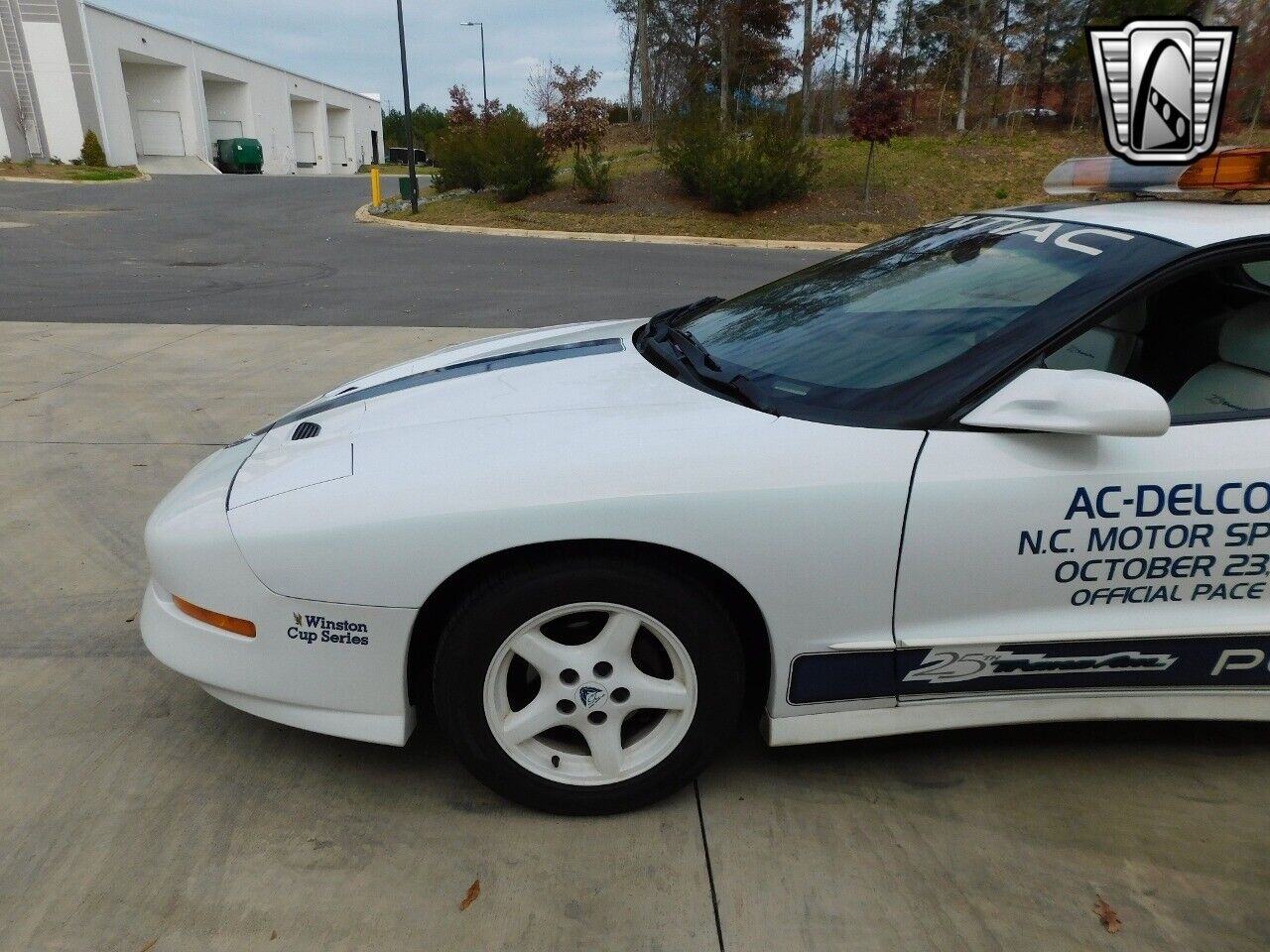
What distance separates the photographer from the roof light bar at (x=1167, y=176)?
2469 millimetres

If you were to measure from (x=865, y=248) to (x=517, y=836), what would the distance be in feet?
7.53

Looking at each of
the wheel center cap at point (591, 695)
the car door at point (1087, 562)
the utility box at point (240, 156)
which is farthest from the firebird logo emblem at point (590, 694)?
the utility box at point (240, 156)

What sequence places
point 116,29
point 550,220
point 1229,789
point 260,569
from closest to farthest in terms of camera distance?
point 260,569
point 1229,789
point 550,220
point 116,29

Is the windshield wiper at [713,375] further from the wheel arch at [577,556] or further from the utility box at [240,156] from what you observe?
the utility box at [240,156]

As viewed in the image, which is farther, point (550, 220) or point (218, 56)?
point (218, 56)

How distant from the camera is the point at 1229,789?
2350 millimetres

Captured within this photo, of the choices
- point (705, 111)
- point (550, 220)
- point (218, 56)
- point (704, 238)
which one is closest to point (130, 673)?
point (704, 238)

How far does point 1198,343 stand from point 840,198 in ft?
64.7

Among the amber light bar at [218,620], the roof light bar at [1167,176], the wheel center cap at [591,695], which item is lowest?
the wheel center cap at [591,695]

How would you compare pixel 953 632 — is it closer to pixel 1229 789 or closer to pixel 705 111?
pixel 1229 789

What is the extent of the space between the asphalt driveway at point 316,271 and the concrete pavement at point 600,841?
6608 millimetres

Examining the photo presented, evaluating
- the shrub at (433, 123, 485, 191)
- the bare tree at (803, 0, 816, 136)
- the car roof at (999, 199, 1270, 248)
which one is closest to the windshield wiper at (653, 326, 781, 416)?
the car roof at (999, 199, 1270, 248)

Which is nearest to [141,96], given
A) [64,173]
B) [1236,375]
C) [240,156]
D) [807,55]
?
[240,156]

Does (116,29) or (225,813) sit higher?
(116,29)
